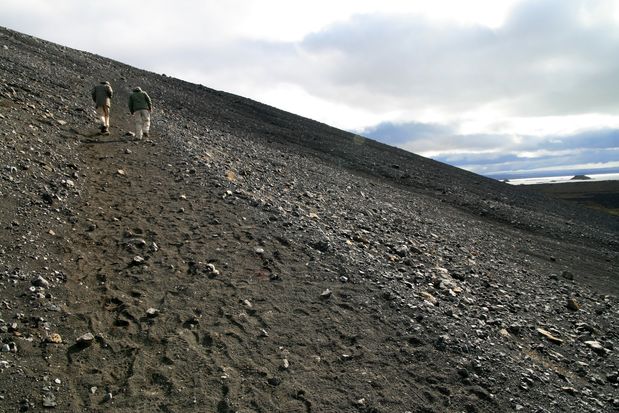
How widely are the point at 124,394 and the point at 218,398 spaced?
1406mm

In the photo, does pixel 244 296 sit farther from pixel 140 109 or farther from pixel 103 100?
pixel 103 100

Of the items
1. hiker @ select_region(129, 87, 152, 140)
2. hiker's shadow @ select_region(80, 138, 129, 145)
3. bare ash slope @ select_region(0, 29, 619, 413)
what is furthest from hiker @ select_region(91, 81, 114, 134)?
Result: hiker @ select_region(129, 87, 152, 140)

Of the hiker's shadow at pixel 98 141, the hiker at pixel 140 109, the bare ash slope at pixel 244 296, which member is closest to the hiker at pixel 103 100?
the bare ash slope at pixel 244 296

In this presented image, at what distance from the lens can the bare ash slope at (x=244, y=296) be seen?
22.9 ft

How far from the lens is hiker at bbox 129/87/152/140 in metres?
18.8

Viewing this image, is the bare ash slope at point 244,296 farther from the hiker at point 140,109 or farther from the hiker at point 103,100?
the hiker at point 140,109

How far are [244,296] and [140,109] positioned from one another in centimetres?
1302

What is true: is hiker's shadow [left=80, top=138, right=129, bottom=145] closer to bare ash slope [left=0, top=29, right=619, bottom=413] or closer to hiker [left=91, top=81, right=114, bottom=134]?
bare ash slope [left=0, top=29, right=619, bottom=413]

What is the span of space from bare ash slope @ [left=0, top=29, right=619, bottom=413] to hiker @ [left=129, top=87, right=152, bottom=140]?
834mm

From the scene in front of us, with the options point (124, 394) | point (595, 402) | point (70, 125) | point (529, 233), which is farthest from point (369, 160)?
point (124, 394)

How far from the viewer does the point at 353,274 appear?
35.6 ft

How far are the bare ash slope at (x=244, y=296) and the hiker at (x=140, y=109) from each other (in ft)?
2.74

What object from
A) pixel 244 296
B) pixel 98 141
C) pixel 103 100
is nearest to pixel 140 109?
pixel 103 100

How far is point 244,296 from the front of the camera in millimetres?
9266
